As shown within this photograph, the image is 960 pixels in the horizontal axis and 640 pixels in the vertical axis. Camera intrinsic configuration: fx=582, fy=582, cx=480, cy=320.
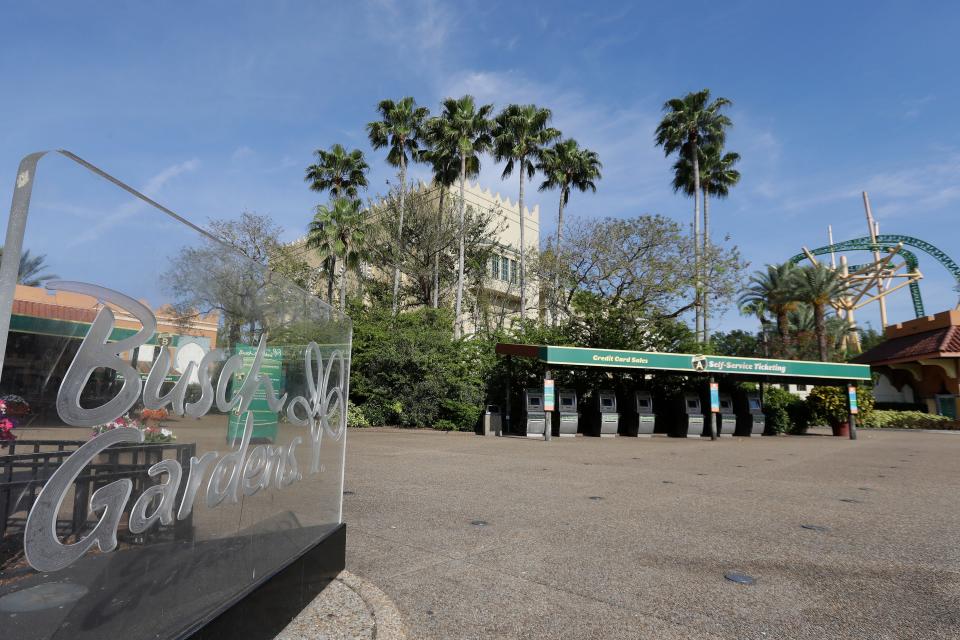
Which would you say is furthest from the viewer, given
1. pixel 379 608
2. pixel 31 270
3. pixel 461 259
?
pixel 461 259

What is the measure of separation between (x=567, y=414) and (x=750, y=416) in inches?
299

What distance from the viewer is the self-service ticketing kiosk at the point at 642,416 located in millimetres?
19859

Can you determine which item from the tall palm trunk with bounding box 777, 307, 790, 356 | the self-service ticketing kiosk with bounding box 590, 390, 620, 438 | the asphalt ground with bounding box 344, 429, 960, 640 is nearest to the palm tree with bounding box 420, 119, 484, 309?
the self-service ticketing kiosk with bounding box 590, 390, 620, 438

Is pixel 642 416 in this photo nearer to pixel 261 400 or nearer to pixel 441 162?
pixel 441 162

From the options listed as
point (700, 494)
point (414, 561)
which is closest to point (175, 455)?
point (414, 561)

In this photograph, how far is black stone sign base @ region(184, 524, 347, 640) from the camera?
254 cm

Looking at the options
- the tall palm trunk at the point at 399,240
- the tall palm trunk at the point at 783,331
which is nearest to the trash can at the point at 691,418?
the tall palm trunk at the point at 399,240

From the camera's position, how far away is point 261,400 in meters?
2.95

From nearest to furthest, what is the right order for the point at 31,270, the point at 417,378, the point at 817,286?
the point at 31,270, the point at 417,378, the point at 817,286

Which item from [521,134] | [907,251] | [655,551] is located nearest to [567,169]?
[521,134]

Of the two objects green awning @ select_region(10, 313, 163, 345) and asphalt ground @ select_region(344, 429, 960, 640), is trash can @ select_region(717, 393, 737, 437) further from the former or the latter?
green awning @ select_region(10, 313, 163, 345)

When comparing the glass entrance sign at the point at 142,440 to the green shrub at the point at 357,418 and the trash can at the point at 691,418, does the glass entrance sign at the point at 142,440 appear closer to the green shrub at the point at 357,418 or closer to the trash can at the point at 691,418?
the green shrub at the point at 357,418

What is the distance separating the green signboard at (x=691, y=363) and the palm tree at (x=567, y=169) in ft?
41.7

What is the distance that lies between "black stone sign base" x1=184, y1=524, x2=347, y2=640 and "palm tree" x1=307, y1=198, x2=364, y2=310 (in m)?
23.5
